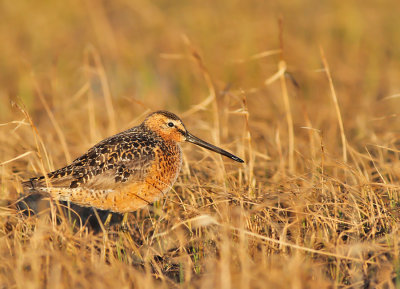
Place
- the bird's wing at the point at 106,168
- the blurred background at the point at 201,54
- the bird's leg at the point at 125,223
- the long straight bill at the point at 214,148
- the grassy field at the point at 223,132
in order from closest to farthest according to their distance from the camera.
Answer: the grassy field at the point at 223,132, the bird's wing at the point at 106,168, the bird's leg at the point at 125,223, the long straight bill at the point at 214,148, the blurred background at the point at 201,54

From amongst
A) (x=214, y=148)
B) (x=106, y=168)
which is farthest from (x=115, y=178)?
(x=214, y=148)

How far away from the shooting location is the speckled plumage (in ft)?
14.5

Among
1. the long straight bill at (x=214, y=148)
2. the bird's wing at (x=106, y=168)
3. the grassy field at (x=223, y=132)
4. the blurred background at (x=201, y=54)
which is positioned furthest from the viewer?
the blurred background at (x=201, y=54)

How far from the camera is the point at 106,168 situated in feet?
14.7

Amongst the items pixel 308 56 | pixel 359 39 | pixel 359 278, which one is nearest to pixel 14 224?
pixel 359 278

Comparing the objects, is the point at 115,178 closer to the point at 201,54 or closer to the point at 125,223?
the point at 125,223

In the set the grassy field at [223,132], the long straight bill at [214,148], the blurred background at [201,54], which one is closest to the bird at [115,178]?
the grassy field at [223,132]

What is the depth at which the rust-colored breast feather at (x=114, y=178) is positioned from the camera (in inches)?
174

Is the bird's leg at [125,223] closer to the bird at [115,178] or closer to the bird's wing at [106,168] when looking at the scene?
the bird at [115,178]

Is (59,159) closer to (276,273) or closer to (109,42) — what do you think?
(276,273)

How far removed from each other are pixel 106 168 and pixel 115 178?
11cm

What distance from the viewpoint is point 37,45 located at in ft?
32.8

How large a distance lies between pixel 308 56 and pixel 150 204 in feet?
16.3

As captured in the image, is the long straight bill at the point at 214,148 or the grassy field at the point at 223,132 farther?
the long straight bill at the point at 214,148
